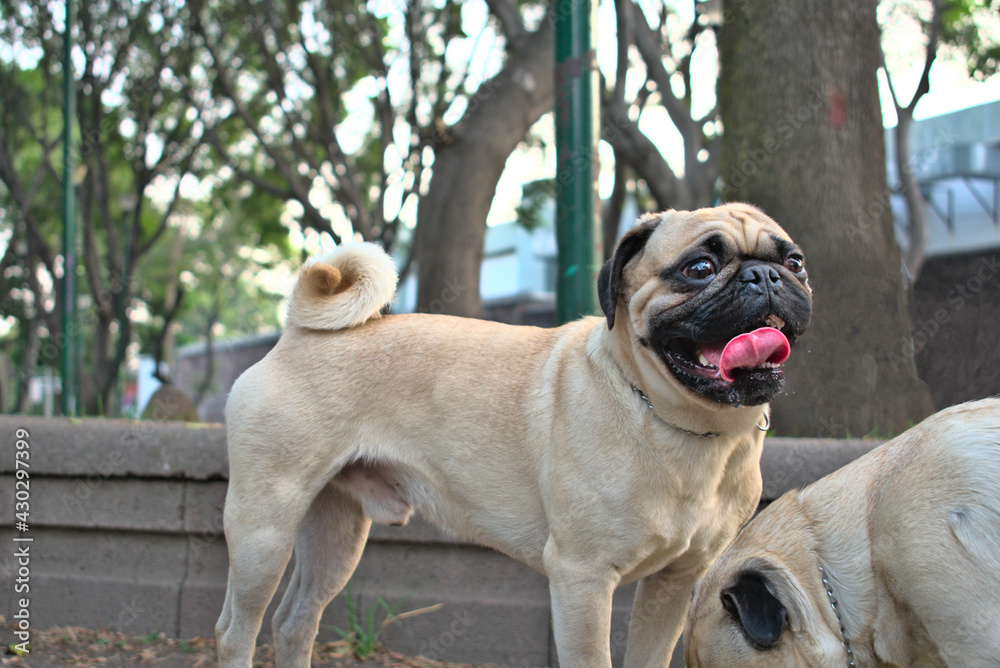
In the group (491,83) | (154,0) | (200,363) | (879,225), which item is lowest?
(200,363)

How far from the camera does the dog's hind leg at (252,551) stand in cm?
364

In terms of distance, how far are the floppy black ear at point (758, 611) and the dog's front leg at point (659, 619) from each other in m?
0.67

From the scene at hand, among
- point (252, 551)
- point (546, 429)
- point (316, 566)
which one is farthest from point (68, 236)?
point (546, 429)

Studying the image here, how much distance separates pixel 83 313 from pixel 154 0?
14.6 metres

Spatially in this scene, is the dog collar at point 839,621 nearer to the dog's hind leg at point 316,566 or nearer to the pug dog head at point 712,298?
the pug dog head at point 712,298

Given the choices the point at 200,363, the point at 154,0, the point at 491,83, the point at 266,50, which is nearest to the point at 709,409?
the point at 491,83

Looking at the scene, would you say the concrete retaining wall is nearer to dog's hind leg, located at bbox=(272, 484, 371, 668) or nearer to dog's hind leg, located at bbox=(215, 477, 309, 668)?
dog's hind leg, located at bbox=(272, 484, 371, 668)

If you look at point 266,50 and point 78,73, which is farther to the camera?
point 78,73

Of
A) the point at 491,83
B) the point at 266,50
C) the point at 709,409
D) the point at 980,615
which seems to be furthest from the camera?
the point at 266,50

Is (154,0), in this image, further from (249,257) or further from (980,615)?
(249,257)

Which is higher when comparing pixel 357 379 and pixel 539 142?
pixel 539 142

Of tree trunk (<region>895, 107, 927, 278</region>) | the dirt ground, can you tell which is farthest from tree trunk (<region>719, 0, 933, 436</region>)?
tree trunk (<region>895, 107, 927, 278</region>)

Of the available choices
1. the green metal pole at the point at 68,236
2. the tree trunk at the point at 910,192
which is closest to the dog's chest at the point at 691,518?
the green metal pole at the point at 68,236

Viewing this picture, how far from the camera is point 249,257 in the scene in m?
29.8
